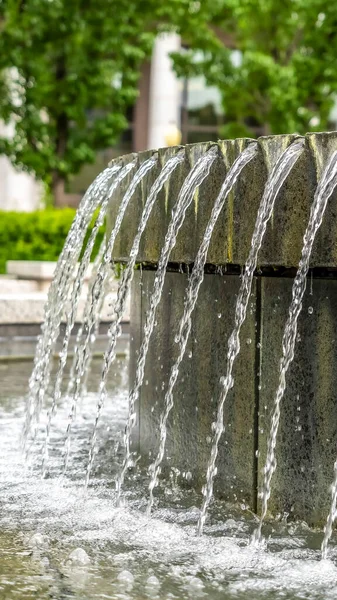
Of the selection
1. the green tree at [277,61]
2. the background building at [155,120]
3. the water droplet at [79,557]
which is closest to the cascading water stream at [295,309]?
the water droplet at [79,557]

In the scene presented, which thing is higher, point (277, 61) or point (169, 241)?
point (277, 61)

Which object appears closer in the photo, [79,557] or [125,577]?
[125,577]

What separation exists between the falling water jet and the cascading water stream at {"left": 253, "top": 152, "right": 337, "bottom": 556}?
0.72 meters

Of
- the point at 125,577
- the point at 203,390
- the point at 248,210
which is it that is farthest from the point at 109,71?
the point at 125,577

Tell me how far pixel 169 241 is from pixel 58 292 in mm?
1857

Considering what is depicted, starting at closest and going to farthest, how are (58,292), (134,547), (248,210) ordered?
(134,547) → (248,210) → (58,292)

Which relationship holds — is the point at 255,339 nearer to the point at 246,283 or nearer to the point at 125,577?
the point at 246,283

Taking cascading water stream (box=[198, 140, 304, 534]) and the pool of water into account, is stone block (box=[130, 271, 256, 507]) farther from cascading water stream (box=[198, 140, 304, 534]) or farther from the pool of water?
the pool of water

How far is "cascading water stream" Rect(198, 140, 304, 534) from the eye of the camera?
414 centimetres

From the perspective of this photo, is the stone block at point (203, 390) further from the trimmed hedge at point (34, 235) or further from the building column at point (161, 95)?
the building column at point (161, 95)

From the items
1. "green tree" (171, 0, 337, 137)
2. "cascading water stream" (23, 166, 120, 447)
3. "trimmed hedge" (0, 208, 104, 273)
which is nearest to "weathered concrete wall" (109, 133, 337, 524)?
"cascading water stream" (23, 166, 120, 447)

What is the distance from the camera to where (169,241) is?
4824 mm

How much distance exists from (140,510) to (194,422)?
59cm

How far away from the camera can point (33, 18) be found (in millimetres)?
20484
